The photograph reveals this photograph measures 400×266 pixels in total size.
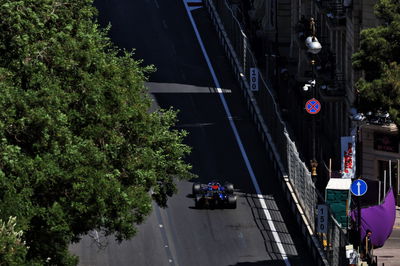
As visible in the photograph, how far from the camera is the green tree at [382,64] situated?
63.1 metres

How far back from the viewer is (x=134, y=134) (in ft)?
202

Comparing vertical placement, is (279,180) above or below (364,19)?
below

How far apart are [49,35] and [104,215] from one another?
6412 millimetres

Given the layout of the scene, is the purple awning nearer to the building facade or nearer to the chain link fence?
the chain link fence

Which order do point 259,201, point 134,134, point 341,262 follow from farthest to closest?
1. point 259,201
2. point 341,262
3. point 134,134

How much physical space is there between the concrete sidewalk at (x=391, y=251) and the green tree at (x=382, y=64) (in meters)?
11.8

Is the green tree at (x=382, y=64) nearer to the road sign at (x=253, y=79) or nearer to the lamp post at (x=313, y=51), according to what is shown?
the lamp post at (x=313, y=51)

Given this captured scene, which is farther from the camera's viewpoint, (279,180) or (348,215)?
(279,180)

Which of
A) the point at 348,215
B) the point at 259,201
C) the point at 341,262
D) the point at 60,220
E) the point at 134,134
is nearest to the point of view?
the point at 60,220

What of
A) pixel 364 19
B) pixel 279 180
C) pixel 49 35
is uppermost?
pixel 49 35

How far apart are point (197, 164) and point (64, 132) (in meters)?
33.4

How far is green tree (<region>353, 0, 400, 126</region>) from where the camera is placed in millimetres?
63125

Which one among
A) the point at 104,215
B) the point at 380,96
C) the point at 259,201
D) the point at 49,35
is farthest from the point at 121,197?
the point at 259,201

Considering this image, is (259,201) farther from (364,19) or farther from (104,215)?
(104,215)
